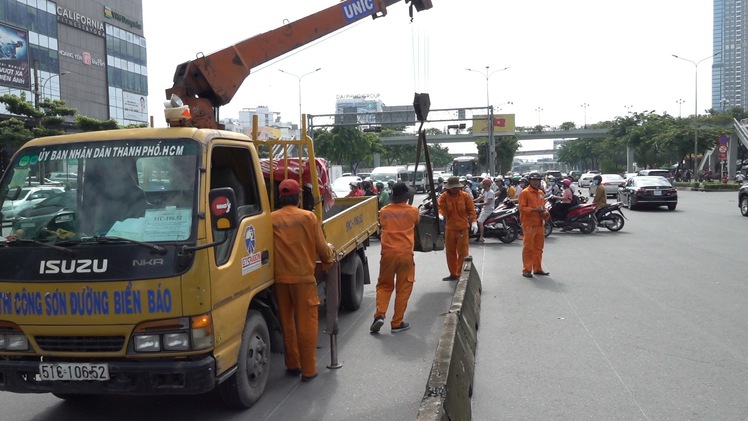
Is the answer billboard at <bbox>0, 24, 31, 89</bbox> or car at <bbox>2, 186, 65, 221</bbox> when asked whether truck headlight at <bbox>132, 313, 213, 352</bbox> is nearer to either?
car at <bbox>2, 186, 65, 221</bbox>

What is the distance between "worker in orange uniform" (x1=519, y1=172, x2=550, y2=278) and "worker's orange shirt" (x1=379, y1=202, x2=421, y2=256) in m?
3.74

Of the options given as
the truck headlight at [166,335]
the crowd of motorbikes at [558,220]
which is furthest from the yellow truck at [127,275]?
the crowd of motorbikes at [558,220]

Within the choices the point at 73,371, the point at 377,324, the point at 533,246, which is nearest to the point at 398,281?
the point at 377,324

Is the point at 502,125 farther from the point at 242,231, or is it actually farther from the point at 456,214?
the point at 242,231

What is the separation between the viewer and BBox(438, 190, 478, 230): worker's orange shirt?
10180 mm

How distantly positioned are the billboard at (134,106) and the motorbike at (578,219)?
181 ft

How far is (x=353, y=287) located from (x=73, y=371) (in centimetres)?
469

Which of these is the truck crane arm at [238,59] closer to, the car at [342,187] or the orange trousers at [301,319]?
the orange trousers at [301,319]

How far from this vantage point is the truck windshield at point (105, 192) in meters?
4.52

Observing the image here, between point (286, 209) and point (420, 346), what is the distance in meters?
2.33

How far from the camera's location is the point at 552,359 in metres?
6.40

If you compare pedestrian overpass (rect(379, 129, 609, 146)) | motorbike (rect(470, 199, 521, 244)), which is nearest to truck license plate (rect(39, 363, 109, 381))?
motorbike (rect(470, 199, 521, 244))

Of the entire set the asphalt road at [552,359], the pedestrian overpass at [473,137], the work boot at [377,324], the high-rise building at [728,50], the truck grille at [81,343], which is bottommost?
the asphalt road at [552,359]

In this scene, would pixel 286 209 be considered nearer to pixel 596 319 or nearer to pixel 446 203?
pixel 596 319
